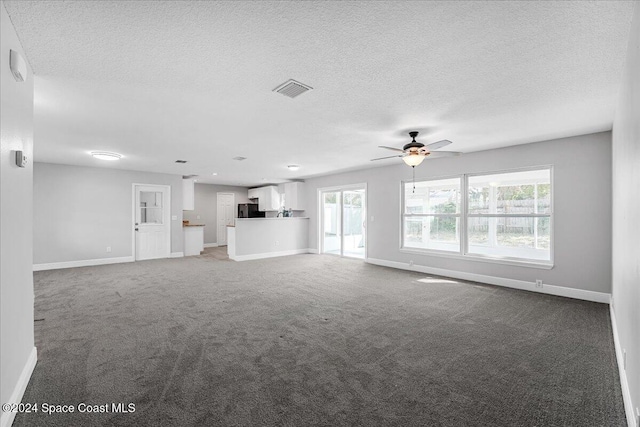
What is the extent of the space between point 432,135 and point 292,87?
2.49 meters

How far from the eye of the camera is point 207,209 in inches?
428

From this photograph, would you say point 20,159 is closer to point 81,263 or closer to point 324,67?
point 324,67

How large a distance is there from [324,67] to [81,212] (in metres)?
7.35

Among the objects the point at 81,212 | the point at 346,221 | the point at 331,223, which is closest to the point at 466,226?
the point at 346,221

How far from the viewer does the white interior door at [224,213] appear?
11.2 metres

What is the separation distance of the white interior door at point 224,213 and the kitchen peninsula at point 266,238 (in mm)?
3099

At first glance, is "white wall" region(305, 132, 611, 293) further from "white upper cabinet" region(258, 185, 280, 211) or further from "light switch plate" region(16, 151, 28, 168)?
"white upper cabinet" region(258, 185, 280, 211)

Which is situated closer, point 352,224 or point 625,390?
point 625,390

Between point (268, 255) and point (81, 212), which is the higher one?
point (81, 212)

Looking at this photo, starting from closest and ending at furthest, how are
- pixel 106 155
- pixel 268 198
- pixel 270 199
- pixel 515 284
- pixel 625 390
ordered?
pixel 625 390
pixel 515 284
pixel 106 155
pixel 270 199
pixel 268 198

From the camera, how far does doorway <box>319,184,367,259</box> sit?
8.41 meters

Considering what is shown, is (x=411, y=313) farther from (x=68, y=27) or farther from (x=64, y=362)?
(x=68, y=27)

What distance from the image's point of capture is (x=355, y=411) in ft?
6.13

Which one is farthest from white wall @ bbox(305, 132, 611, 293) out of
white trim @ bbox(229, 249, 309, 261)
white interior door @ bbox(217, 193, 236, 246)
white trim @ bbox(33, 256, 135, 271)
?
white interior door @ bbox(217, 193, 236, 246)
